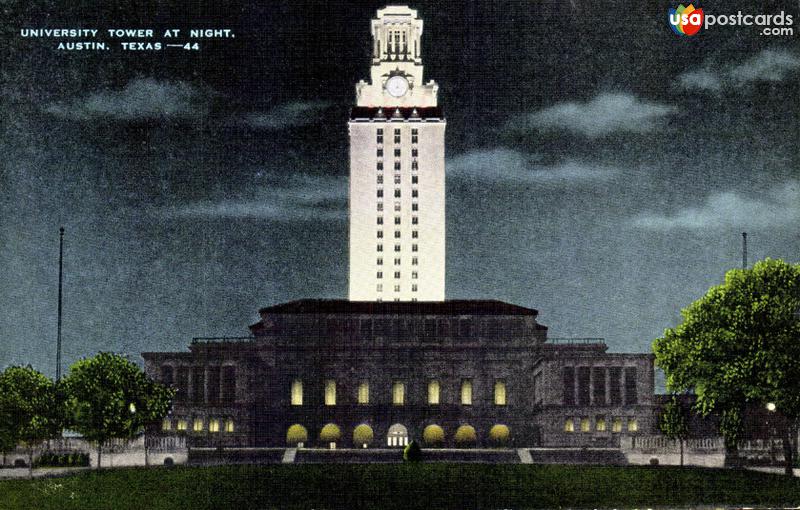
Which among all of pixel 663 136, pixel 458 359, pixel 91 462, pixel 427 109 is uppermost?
pixel 427 109

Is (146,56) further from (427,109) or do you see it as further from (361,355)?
(427,109)

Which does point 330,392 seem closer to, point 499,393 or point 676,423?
point 499,393

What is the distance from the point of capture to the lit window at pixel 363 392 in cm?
10012

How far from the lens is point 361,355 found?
100312 mm

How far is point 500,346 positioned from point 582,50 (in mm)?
58329

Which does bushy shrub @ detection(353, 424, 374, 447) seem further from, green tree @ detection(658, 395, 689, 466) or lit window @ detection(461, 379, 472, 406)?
green tree @ detection(658, 395, 689, 466)

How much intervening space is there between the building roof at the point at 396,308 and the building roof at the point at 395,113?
78.0 feet

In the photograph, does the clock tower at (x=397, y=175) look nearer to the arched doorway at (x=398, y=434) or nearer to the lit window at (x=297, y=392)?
the lit window at (x=297, y=392)

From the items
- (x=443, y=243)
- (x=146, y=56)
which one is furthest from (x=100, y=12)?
(x=443, y=243)

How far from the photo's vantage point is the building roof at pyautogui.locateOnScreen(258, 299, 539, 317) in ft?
328

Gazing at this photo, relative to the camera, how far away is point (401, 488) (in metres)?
51.3

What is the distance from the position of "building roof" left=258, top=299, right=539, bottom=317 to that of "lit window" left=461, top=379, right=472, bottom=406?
535 centimetres

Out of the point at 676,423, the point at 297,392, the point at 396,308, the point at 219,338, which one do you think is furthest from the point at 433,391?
the point at 676,423

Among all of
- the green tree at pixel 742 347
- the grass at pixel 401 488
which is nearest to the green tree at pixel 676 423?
the grass at pixel 401 488
